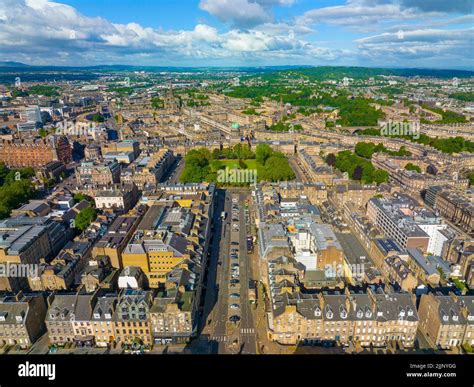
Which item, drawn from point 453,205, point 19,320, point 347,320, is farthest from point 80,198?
point 453,205

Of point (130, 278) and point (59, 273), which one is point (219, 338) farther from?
point (59, 273)

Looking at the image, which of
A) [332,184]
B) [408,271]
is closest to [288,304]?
[408,271]

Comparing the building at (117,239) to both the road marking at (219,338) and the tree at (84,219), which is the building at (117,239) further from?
the road marking at (219,338)

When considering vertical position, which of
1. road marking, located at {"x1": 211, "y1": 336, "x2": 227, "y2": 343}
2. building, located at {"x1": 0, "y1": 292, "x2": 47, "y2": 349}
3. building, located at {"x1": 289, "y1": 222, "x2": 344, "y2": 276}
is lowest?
road marking, located at {"x1": 211, "y1": 336, "x2": 227, "y2": 343}

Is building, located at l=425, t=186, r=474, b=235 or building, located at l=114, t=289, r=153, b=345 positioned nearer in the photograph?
building, located at l=114, t=289, r=153, b=345

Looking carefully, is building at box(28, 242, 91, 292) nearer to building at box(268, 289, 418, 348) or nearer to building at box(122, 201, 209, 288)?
building at box(122, 201, 209, 288)

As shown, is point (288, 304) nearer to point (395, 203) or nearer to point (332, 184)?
point (395, 203)

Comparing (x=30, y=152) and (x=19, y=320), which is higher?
(x=30, y=152)

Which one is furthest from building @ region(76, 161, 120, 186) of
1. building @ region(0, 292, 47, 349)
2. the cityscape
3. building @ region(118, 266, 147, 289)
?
building @ region(0, 292, 47, 349)
